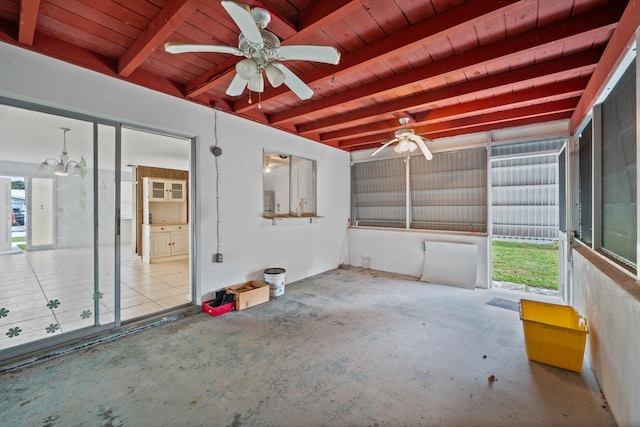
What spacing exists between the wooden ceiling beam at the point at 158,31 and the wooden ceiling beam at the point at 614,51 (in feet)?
8.94

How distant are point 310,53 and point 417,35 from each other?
97 centimetres

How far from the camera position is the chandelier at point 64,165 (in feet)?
8.81

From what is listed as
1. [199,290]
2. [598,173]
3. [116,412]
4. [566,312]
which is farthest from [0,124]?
[566,312]

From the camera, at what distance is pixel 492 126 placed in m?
4.48

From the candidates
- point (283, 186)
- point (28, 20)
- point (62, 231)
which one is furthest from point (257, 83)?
point (283, 186)

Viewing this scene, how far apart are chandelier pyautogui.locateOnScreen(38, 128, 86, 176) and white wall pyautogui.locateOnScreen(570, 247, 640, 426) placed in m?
4.45

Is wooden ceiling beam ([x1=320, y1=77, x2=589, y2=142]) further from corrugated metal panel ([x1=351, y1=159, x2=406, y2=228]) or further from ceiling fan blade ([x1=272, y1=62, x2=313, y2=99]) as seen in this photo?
ceiling fan blade ([x1=272, y1=62, x2=313, y2=99])

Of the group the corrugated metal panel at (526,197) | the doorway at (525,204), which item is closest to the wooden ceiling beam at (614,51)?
the doorway at (525,204)

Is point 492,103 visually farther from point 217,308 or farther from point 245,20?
point 217,308

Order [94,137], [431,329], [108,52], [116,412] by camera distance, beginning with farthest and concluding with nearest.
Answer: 1. [431,329]
2. [94,137]
3. [108,52]
4. [116,412]

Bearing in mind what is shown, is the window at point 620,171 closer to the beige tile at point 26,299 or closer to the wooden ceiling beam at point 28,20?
the wooden ceiling beam at point 28,20

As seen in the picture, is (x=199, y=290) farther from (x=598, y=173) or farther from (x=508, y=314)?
(x=598, y=173)

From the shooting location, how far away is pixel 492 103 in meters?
3.56

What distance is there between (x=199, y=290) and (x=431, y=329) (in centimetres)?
288
